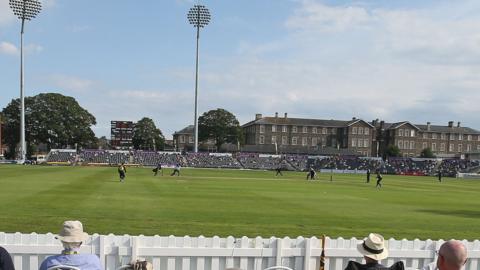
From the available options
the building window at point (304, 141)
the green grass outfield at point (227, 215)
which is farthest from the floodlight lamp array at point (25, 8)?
the building window at point (304, 141)

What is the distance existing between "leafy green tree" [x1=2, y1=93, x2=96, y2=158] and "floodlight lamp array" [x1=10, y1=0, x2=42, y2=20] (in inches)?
1446

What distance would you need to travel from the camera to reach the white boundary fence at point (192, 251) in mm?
6648

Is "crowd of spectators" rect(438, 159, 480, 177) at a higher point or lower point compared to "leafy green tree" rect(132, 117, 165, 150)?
lower

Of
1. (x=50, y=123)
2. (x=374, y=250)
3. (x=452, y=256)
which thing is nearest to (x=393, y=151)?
(x=50, y=123)

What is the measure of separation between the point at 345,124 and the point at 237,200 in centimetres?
13190

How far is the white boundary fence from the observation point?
6648 millimetres

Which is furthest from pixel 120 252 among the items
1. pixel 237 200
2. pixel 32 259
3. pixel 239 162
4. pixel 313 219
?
pixel 239 162

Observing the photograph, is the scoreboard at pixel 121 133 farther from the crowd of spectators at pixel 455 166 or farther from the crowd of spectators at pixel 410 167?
the crowd of spectators at pixel 455 166

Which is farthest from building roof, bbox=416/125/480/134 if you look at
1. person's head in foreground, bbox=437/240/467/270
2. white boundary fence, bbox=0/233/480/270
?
person's head in foreground, bbox=437/240/467/270

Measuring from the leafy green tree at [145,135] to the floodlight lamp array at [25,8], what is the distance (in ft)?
262

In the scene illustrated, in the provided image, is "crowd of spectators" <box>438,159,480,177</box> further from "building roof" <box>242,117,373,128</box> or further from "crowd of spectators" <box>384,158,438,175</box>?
"building roof" <box>242,117,373,128</box>

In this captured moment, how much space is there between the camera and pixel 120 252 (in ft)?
22.1

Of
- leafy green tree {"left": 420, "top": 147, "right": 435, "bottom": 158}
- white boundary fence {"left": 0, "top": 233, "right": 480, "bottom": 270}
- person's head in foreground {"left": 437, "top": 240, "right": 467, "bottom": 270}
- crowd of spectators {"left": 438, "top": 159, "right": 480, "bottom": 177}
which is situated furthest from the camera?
leafy green tree {"left": 420, "top": 147, "right": 435, "bottom": 158}

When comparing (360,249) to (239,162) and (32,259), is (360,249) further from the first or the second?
(239,162)
